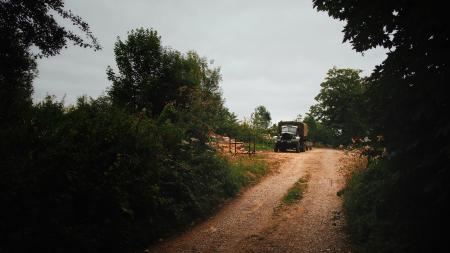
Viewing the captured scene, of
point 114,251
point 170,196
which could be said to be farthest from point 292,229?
point 114,251

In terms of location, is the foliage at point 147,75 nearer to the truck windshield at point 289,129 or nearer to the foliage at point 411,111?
the truck windshield at point 289,129

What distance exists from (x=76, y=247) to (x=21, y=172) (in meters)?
1.63

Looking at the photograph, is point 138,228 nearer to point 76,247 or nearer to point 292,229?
point 76,247

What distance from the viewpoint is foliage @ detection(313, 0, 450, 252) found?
3.59 m

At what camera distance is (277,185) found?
13.6 meters

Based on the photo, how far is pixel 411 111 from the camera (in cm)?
404

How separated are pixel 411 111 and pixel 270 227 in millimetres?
4997

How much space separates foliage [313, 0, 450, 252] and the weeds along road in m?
2.30

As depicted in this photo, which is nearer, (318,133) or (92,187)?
(92,187)

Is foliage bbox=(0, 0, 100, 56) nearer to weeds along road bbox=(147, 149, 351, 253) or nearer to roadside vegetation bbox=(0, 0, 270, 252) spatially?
roadside vegetation bbox=(0, 0, 270, 252)

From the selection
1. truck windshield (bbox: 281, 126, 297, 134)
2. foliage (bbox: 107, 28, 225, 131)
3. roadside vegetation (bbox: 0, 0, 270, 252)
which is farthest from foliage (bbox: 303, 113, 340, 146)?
roadside vegetation (bbox: 0, 0, 270, 252)

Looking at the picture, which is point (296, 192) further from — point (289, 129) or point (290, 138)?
point (289, 129)

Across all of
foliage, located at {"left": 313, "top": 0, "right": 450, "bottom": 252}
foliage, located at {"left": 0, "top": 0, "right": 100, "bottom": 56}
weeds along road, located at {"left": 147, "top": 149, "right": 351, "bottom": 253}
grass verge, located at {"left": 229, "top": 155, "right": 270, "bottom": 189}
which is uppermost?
foliage, located at {"left": 0, "top": 0, "right": 100, "bottom": 56}

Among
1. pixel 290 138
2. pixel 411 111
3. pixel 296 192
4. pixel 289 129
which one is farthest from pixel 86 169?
pixel 289 129
